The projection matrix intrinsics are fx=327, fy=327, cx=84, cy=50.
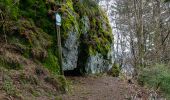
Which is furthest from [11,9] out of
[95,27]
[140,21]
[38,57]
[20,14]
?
[140,21]

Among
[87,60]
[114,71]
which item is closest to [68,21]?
[87,60]

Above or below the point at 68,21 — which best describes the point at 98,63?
below

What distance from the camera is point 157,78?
51.3ft

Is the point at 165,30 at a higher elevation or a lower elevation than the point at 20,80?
higher

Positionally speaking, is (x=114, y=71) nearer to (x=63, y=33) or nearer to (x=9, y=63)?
(x=63, y=33)

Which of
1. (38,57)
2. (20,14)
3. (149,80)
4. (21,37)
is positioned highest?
(20,14)

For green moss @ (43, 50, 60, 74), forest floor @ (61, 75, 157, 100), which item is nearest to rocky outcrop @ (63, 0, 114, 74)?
forest floor @ (61, 75, 157, 100)

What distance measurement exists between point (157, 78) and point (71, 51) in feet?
14.5

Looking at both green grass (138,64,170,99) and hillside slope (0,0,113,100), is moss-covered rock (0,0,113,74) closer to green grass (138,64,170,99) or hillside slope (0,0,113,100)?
hillside slope (0,0,113,100)

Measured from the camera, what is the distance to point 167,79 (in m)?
15.3

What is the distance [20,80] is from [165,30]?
719 inches

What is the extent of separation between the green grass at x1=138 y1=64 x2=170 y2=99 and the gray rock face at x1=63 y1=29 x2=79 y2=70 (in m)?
3.88

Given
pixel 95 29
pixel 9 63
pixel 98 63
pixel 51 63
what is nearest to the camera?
pixel 9 63

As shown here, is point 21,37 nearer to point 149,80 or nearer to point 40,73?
point 40,73
